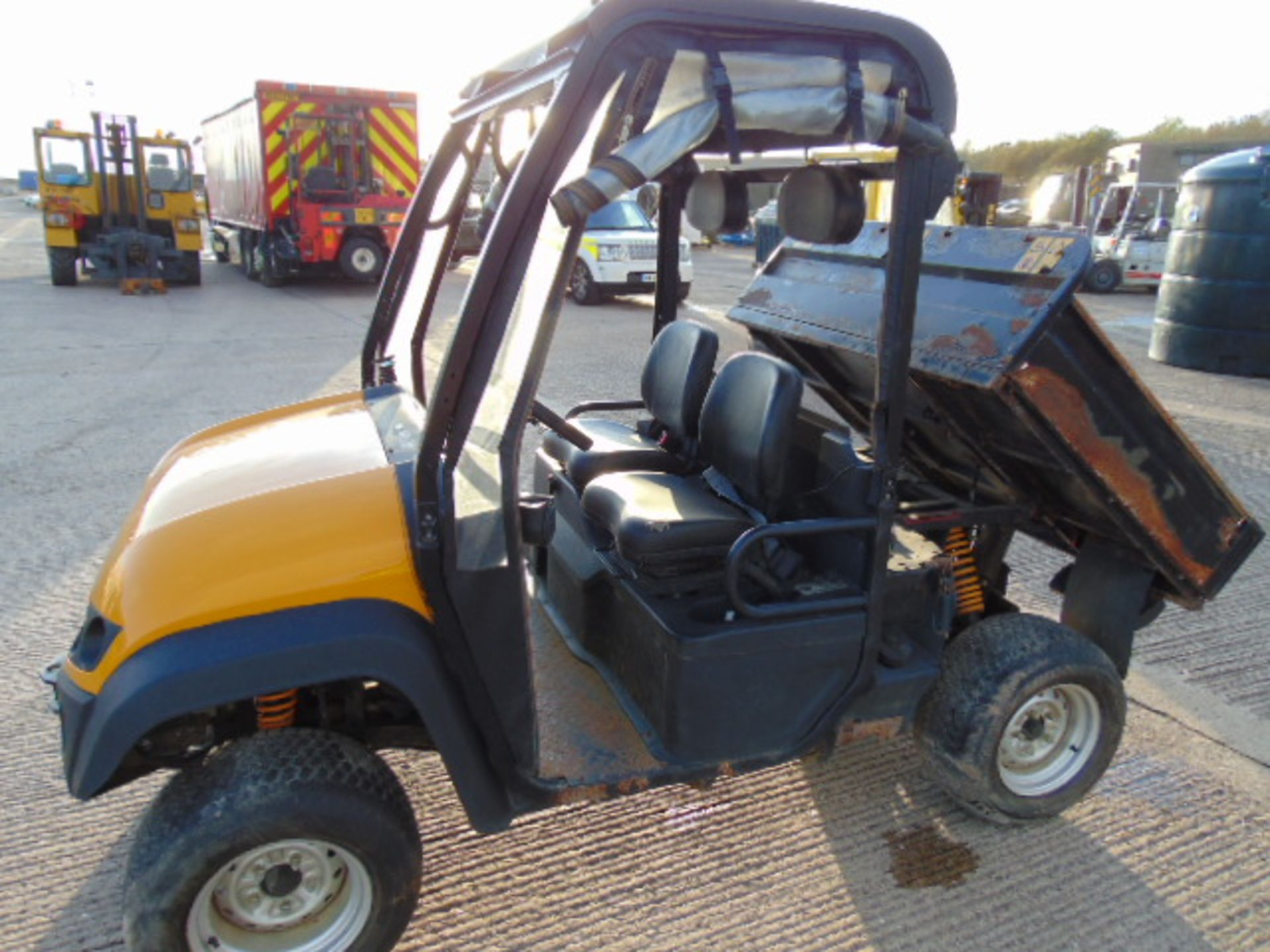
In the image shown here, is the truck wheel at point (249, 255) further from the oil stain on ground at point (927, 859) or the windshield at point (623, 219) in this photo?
the oil stain on ground at point (927, 859)

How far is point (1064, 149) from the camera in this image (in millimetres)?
45875

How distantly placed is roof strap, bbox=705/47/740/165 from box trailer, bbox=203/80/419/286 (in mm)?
14328

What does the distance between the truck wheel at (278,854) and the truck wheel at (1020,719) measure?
1.56 meters

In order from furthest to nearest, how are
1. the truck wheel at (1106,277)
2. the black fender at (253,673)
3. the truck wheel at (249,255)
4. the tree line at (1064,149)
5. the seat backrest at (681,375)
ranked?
the tree line at (1064,149)
the truck wheel at (249,255)
the truck wheel at (1106,277)
the seat backrest at (681,375)
the black fender at (253,673)

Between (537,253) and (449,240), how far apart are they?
1.07m

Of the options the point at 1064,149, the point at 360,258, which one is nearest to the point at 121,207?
the point at 360,258

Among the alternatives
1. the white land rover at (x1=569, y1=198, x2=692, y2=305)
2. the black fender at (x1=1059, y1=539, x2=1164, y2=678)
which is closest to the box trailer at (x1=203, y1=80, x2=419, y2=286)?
the white land rover at (x1=569, y1=198, x2=692, y2=305)

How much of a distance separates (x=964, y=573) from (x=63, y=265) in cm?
1738

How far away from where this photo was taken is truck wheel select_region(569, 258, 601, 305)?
46.7 ft

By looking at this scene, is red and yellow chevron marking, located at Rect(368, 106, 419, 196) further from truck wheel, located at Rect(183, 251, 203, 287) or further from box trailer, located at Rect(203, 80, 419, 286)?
truck wheel, located at Rect(183, 251, 203, 287)

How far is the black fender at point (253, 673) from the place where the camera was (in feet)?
6.37

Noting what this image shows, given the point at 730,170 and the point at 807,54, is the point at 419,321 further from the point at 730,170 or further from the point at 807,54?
the point at 807,54

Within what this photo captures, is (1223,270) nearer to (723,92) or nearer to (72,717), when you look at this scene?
(723,92)

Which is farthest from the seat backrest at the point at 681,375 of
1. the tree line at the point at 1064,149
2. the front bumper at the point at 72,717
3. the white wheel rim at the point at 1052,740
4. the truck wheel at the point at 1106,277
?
the tree line at the point at 1064,149
